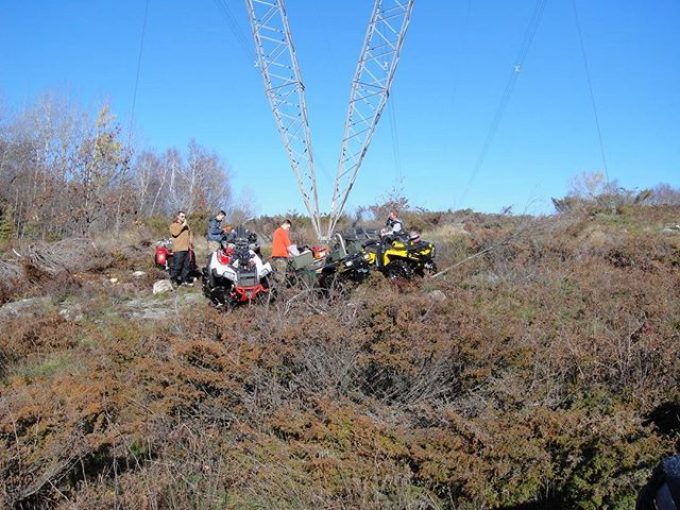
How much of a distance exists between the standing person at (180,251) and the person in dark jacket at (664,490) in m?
10.1

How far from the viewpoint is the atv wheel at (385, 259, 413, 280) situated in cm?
1009

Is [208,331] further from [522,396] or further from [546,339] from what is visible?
[546,339]

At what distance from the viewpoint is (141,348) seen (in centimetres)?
540

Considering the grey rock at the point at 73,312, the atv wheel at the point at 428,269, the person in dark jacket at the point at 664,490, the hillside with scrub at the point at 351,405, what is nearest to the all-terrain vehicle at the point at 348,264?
the atv wheel at the point at 428,269

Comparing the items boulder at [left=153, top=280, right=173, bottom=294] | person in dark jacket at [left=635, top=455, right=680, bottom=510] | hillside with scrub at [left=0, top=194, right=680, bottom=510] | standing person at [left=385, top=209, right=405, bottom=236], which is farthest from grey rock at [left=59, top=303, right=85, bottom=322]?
person in dark jacket at [left=635, top=455, right=680, bottom=510]

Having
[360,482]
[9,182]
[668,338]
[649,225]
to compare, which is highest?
[9,182]

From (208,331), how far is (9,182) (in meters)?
32.8

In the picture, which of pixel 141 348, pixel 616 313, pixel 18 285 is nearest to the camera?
pixel 141 348

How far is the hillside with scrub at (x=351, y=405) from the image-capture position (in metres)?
3.49

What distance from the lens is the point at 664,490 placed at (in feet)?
6.27

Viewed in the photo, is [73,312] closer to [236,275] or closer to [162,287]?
[162,287]

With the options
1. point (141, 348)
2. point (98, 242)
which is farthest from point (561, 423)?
point (98, 242)

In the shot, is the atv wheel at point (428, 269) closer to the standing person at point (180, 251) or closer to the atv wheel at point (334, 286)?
the atv wheel at point (334, 286)

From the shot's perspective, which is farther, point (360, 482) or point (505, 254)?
point (505, 254)
